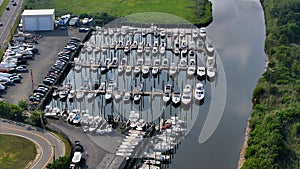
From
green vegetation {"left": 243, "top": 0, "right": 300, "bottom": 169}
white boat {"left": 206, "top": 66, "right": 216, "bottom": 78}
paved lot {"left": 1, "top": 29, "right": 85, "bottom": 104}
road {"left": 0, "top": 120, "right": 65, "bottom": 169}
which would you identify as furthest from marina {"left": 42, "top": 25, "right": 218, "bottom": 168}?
green vegetation {"left": 243, "top": 0, "right": 300, "bottom": 169}

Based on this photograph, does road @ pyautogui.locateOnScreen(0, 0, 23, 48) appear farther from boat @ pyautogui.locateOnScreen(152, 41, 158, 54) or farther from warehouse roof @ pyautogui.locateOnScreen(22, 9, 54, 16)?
boat @ pyautogui.locateOnScreen(152, 41, 158, 54)

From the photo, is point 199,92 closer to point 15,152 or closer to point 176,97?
point 176,97

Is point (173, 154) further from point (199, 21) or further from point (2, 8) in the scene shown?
Result: point (2, 8)

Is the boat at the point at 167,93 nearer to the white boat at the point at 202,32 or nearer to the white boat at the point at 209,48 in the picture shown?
the white boat at the point at 209,48

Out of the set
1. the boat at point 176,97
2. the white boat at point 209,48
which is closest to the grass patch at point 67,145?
the boat at point 176,97

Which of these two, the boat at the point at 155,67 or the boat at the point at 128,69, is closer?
the boat at the point at 155,67

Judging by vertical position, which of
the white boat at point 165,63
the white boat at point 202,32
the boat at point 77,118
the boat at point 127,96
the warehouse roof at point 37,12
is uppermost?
the warehouse roof at point 37,12

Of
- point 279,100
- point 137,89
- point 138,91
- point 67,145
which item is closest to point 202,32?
point 137,89
